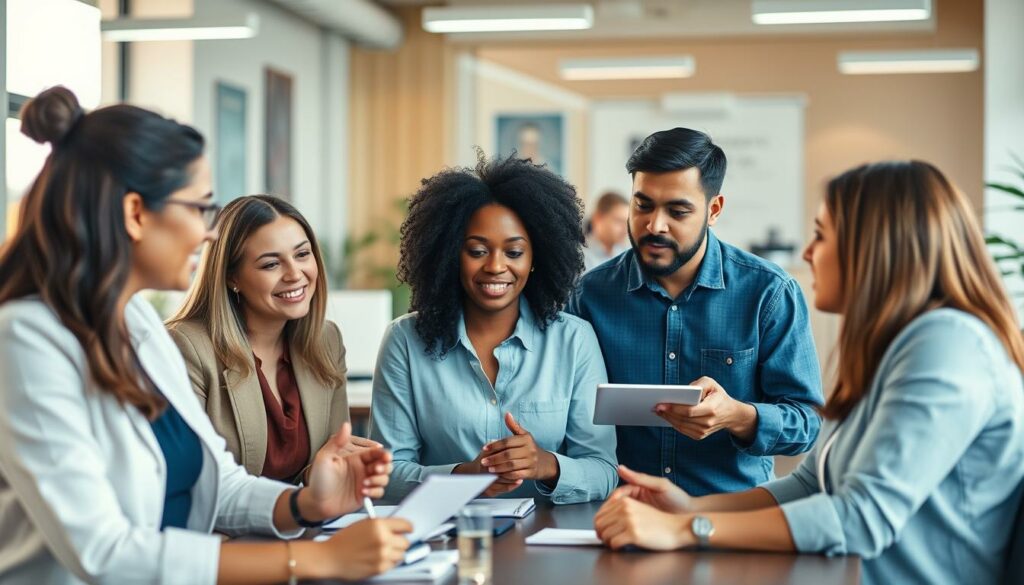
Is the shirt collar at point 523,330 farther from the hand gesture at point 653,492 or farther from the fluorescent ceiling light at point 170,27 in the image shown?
the fluorescent ceiling light at point 170,27

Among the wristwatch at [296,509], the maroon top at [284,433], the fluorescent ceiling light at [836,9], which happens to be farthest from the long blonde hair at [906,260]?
the fluorescent ceiling light at [836,9]

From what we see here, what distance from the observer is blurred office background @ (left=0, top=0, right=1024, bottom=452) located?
754 centimetres

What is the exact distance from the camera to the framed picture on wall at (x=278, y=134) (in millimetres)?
8781

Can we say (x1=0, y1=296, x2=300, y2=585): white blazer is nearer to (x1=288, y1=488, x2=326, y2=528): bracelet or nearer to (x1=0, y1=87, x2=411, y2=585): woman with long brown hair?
(x1=0, y1=87, x2=411, y2=585): woman with long brown hair

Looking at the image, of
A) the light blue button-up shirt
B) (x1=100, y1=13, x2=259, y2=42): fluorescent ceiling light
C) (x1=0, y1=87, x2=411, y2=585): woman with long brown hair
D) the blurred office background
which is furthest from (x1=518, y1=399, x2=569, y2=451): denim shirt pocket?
(x1=100, y1=13, x2=259, y2=42): fluorescent ceiling light

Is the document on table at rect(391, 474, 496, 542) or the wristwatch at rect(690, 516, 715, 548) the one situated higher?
the document on table at rect(391, 474, 496, 542)

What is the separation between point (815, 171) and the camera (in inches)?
465

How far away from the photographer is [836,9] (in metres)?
7.65

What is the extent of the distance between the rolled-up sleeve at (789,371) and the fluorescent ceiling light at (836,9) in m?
5.22

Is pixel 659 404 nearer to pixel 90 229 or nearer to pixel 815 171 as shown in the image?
pixel 90 229

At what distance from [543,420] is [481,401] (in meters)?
0.15

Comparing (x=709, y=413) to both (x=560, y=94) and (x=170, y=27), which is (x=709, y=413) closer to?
(x=170, y=27)

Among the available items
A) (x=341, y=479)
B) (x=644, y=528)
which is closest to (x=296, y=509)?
(x=341, y=479)

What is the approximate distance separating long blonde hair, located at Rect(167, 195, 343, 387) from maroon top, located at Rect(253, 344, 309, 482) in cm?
8
